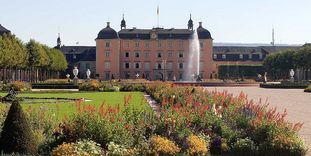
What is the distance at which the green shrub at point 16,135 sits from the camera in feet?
29.5

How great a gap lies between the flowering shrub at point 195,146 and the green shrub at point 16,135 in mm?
2792

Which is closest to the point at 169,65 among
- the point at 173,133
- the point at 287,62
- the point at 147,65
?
the point at 147,65

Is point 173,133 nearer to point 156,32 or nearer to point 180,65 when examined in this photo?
point 156,32

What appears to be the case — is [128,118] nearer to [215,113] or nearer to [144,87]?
[215,113]

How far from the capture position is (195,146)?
9859mm

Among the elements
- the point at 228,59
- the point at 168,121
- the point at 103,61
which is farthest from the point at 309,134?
the point at 228,59

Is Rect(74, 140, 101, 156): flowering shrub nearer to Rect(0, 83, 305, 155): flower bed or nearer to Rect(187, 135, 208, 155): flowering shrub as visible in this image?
Rect(0, 83, 305, 155): flower bed

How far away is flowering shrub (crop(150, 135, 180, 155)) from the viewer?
31.2ft

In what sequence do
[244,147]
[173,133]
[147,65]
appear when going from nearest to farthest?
[173,133], [244,147], [147,65]

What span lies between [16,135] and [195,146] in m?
3.17

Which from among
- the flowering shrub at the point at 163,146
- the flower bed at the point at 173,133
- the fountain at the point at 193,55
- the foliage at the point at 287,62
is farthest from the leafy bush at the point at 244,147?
the fountain at the point at 193,55

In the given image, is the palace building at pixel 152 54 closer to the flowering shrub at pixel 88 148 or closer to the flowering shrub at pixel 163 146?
the flowering shrub at pixel 163 146

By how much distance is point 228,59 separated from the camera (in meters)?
112

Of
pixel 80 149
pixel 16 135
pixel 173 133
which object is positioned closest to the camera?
pixel 80 149
